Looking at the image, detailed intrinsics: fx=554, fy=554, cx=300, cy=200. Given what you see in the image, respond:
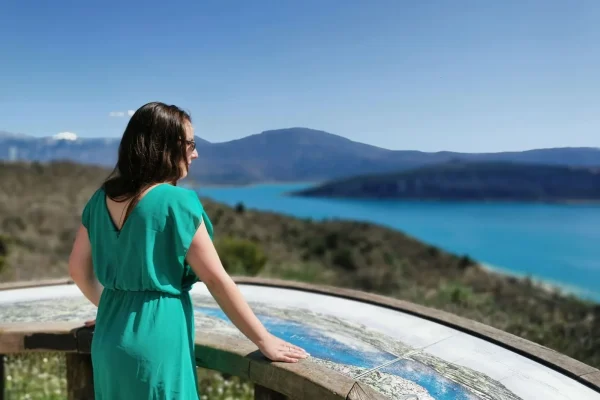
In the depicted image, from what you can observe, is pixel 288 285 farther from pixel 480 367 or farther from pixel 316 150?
pixel 316 150

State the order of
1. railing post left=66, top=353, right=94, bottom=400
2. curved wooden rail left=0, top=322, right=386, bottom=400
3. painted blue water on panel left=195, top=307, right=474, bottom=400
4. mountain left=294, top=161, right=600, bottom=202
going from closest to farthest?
1. curved wooden rail left=0, top=322, right=386, bottom=400
2. painted blue water on panel left=195, top=307, right=474, bottom=400
3. railing post left=66, top=353, right=94, bottom=400
4. mountain left=294, top=161, right=600, bottom=202

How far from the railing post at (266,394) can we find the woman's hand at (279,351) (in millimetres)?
253

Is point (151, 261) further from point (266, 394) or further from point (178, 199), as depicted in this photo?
point (266, 394)

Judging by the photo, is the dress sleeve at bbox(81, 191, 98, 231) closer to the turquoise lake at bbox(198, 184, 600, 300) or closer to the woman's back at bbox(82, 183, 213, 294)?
the woman's back at bbox(82, 183, 213, 294)

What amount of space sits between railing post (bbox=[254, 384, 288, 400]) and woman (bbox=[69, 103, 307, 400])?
0.57m

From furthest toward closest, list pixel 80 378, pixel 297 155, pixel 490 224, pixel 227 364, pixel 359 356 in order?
pixel 490 224 < pixel 297 155 < pixel 80 378 < pixel 359 356 < pixel 227 364

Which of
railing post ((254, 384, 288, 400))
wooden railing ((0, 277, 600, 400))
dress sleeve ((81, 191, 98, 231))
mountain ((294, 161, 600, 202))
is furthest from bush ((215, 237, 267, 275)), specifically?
mountain ((294, 161, 600, 202))

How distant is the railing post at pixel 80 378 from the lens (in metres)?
2.58

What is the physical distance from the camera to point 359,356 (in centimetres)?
222

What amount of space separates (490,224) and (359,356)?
2660cm

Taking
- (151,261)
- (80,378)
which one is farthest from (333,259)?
(151,261)

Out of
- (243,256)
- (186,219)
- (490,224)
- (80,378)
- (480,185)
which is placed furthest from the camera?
(490,224)

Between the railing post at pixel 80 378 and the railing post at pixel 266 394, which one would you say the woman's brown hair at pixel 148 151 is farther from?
the railing post at pixel 80 378

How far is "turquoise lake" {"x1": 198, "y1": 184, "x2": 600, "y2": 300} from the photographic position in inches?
818
